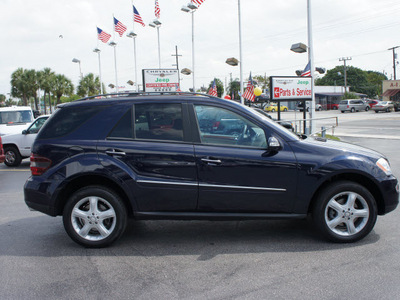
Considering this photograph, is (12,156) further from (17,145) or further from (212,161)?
(212,161)

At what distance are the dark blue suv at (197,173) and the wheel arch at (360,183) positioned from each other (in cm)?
1

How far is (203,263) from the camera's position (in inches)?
164

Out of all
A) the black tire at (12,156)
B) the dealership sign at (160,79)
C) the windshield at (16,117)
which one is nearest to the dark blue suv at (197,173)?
the black tire at (12,156)

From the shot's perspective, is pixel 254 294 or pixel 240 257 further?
pixel 240 257

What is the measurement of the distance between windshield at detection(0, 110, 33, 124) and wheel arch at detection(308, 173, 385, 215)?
13.5 meters

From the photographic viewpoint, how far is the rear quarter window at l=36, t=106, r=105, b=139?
476 centimetres

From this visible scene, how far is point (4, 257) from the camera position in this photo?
14.7 feet

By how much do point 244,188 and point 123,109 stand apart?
1.69m

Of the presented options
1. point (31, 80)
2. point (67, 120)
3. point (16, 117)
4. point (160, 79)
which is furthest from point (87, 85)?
point (67, 120)

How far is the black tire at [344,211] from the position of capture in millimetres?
4527

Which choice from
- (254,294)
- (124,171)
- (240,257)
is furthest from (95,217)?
(254,294)

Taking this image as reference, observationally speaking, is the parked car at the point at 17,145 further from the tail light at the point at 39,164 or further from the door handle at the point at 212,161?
the door handle at the point at 212,161

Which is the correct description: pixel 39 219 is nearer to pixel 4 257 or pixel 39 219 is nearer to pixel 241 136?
pixel 4 257

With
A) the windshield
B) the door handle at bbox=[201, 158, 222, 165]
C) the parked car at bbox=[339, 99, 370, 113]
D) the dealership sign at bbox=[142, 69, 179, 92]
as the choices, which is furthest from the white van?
the parked car at bbox=[339, 99, 370, 113]
